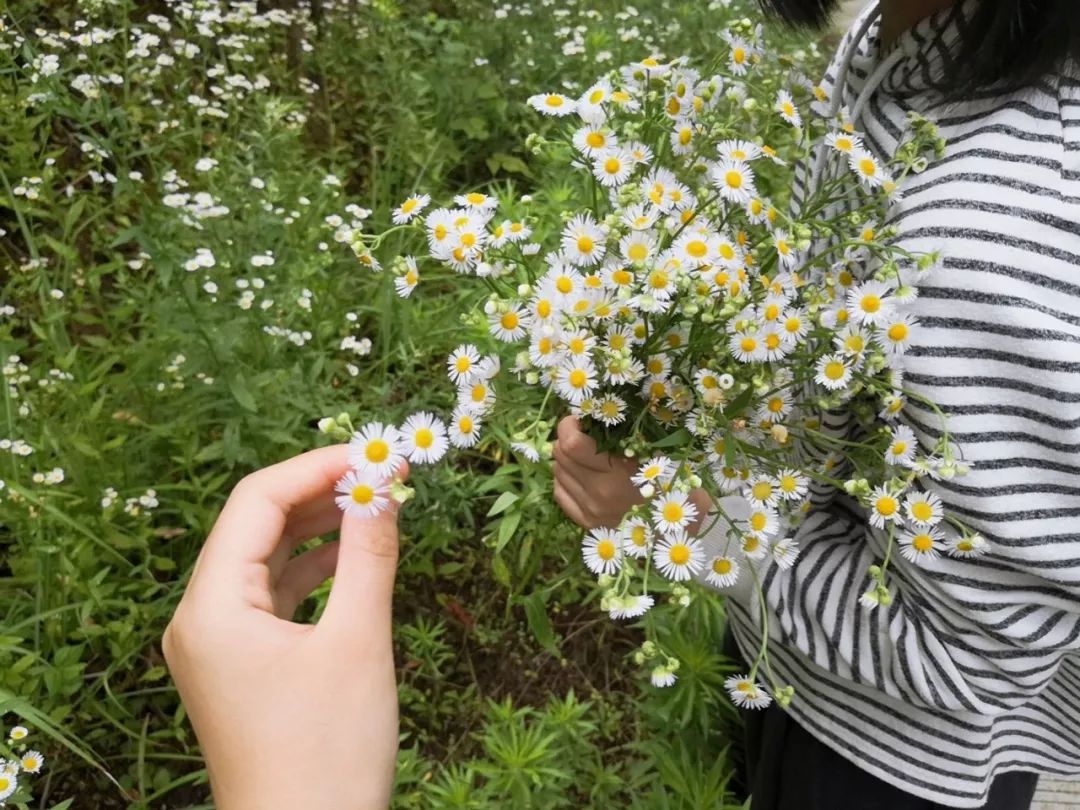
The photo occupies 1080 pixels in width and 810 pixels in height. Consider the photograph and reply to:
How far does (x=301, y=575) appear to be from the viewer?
0.95m

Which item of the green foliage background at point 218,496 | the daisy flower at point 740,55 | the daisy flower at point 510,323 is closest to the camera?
the daisy flower at point 510,323

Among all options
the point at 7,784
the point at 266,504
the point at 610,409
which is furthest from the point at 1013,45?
the point at 7,784

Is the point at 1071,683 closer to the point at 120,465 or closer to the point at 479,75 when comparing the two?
the point at 120,465

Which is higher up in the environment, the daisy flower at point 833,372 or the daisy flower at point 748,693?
the daisy flower at point 833,372

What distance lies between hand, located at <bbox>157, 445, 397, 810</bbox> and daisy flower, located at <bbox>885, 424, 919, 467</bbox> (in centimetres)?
45

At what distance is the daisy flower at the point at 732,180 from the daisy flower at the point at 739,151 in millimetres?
11

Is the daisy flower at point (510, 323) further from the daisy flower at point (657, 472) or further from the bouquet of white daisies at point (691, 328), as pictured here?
the daisy flower at point (657, 472)

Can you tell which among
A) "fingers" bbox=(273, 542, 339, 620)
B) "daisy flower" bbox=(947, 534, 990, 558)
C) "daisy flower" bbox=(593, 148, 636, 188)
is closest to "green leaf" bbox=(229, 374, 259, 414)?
"fingers" bbox=(273, 542, 339, 620)

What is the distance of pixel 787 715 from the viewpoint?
1211 millimetres

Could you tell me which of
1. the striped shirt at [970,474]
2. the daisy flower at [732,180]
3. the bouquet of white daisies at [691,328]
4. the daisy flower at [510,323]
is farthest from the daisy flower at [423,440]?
the striped shirt at [970,474]

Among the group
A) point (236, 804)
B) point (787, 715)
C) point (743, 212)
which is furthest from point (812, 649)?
point (236, 804)

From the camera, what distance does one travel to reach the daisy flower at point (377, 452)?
2.31 feet

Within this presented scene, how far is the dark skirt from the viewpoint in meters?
1.09

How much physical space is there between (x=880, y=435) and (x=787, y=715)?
1.89 feet
